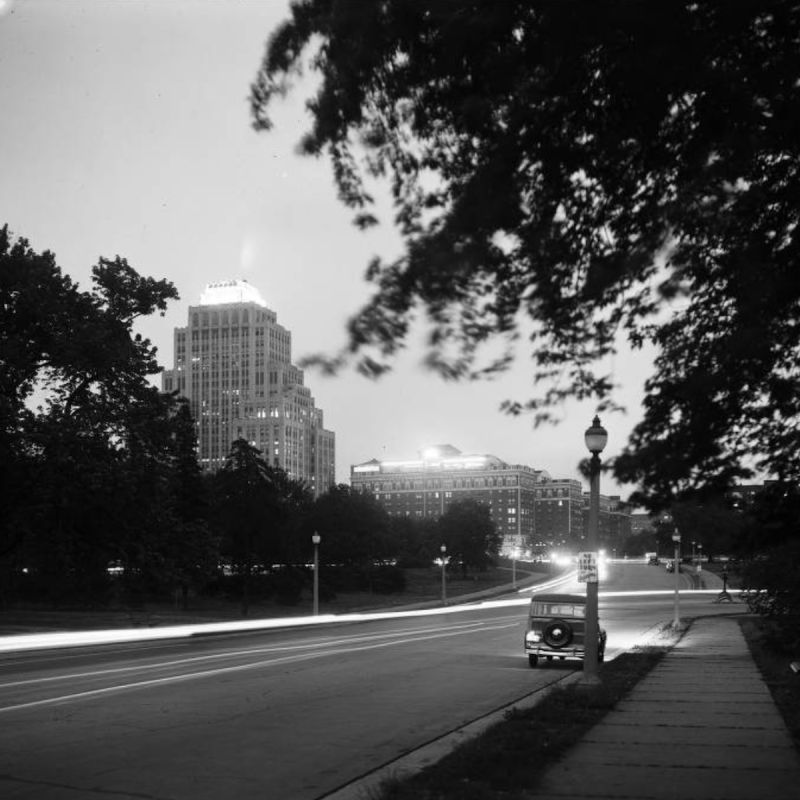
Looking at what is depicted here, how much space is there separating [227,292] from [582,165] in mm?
165928

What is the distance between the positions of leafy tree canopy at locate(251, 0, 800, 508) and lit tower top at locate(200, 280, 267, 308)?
15328 centimetres

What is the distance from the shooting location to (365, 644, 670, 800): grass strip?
8.16 m

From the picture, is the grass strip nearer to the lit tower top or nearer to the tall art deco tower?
the tall art deco tower

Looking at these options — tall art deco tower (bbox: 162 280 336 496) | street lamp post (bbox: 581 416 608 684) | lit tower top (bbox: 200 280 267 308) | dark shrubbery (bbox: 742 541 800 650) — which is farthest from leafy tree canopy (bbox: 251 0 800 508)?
lit tower top (bbox: 200 280 267 308)

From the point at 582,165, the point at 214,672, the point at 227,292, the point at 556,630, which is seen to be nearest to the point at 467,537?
the point at 227,292

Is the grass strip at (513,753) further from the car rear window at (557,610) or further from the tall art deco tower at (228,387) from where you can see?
the tall art deco tower at (228,387)

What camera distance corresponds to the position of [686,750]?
396 inches

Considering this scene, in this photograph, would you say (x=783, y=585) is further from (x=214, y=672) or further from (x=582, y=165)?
(x=582, y=165)

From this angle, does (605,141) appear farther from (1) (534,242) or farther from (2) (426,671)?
(2) (426,671)

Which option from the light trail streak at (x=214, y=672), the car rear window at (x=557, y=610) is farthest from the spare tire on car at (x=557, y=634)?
the light trail streak at (x=214, y=672)

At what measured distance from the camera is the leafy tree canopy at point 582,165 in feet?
18.8

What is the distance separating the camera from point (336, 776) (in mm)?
9930

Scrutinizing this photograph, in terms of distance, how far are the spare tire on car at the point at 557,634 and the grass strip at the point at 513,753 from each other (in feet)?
22.2

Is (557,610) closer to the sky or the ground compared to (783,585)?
closer to the ground
